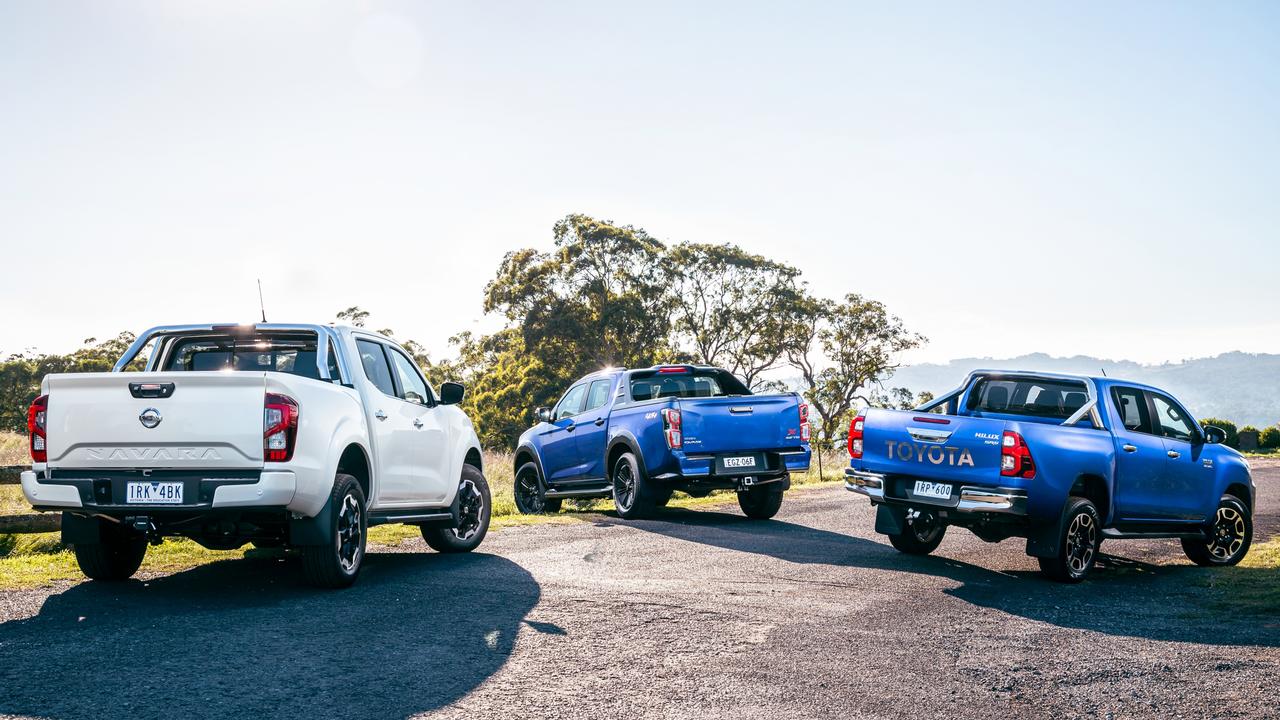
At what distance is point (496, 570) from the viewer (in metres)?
9.38

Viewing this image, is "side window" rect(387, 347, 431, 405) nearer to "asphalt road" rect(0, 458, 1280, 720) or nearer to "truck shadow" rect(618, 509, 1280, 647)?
"asphalt road" rect(0, 458, 1280, 720)

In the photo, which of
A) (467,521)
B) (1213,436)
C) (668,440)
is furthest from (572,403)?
(1213,436)

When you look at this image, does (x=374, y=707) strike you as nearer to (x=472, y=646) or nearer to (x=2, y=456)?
(x=472, y=646)

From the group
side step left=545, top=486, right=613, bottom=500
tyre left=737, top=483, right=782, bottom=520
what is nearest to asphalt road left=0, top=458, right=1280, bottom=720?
tyre left=737, top=483, right=782, bottom=520

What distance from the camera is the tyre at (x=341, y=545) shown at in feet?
25.9

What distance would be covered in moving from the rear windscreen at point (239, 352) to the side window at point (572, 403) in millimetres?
6669

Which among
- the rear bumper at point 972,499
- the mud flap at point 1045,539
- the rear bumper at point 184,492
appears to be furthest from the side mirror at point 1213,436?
the rear bumper at point 184,492

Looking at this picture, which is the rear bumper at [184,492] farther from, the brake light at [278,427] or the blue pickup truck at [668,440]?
the blue pickup truck at [668,440]

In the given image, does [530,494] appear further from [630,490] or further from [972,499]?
[972,499]

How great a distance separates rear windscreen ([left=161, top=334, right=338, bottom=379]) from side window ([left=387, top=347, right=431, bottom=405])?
2.93 feet

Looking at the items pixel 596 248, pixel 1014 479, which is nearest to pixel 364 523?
pixel 1014 479

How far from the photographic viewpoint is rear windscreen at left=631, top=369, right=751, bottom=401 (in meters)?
14.6

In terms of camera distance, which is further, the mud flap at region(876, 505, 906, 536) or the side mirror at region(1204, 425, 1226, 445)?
the side mirror at region(1204, 425, 1226, 445)

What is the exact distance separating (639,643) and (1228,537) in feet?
25.7
